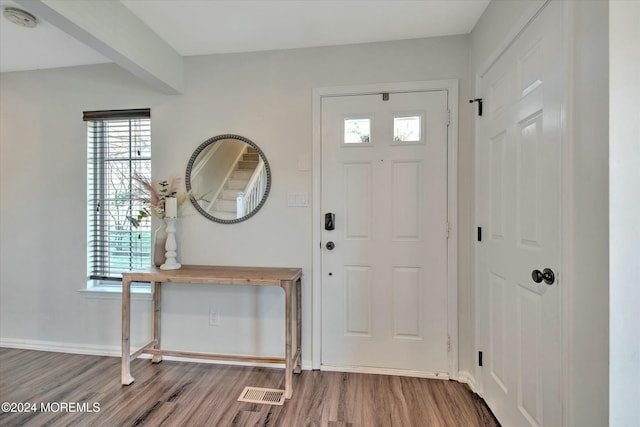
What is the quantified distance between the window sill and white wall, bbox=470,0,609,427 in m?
2.66

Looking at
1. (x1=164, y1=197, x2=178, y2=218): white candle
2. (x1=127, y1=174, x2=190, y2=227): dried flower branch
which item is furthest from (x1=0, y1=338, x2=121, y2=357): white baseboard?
(x1=164, y1=197, x2=178, y2=218): white candle

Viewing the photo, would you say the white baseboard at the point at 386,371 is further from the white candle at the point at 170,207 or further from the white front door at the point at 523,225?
the white candle at the point at 170,207

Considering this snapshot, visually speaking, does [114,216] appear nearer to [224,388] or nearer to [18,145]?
[18,145]

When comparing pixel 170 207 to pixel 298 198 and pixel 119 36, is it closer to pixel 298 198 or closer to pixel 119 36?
pixel 298 198

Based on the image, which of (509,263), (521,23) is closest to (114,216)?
(509,263)

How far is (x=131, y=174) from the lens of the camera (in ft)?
8.06

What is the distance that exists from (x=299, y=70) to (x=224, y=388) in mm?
2367

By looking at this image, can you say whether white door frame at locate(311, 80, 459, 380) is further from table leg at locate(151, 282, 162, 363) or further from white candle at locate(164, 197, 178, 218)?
table leg at locate(151, 282, 162, 363)

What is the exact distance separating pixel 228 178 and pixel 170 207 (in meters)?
0.47

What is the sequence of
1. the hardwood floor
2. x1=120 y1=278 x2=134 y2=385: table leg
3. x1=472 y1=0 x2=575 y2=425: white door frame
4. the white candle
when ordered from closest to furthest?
x1=472 y1=0 x2=575 y2=425: white door frame < the hardwood floor < x1=120 y1=278 x2=134 y2=385: table leg < the white candle

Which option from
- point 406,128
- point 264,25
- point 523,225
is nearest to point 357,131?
point 406,128

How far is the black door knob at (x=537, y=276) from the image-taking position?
122 cm

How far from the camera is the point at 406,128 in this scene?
2076 millimetres

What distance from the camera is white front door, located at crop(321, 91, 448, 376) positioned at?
2.04 meters
